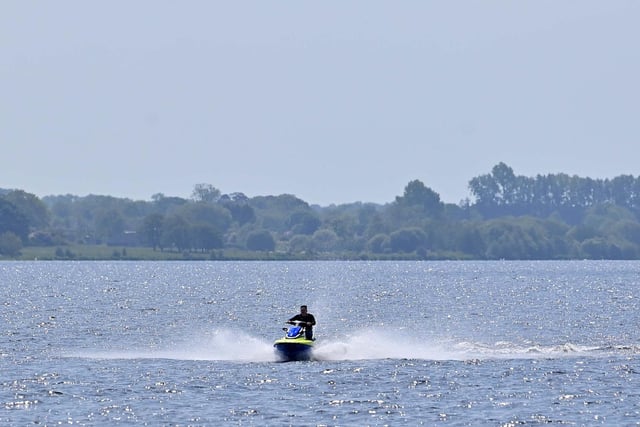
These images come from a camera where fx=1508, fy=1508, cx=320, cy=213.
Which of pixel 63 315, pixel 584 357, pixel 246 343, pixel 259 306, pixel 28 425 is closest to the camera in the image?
pixel 28 425

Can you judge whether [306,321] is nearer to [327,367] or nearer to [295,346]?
[295,346]

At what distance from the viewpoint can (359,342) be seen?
72.2 meters

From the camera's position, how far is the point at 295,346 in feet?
214

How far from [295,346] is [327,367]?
2.60 m

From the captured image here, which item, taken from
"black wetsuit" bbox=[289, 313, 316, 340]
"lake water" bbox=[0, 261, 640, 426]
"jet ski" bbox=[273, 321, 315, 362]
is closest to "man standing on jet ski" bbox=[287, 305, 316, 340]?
"black wetsuit" bbox=[289, 313, 316, 340]

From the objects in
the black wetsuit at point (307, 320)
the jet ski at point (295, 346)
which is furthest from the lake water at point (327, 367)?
the black wetsuit at point (307, 320)

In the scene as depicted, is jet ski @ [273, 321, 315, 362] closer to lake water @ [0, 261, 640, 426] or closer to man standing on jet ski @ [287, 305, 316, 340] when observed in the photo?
man standing on jet ski @ [287, 305, 316, 340]

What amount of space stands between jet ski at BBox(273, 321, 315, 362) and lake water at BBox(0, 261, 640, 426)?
559 millimetres

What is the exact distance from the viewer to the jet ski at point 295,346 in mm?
65188

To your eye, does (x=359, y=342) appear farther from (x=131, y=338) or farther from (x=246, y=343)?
(x=131, y=338)

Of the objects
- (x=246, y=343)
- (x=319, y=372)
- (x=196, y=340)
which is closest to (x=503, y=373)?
(x=319, y=372)

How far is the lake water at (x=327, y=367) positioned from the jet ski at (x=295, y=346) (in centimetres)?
56

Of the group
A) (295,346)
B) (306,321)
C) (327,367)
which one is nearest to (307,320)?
(306,321)

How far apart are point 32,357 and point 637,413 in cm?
2988
